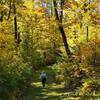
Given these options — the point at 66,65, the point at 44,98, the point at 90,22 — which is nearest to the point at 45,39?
the point at 90,22

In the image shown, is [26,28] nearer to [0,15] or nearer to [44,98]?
[0,15]

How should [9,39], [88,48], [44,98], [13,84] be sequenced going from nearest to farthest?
1. [13,84]
2. [44,98]
3. [88,48]
4. [9,39]

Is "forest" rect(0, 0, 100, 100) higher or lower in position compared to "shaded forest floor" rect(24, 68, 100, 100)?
higher

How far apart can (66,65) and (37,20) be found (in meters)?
27.1

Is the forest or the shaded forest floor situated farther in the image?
the shaded forest floor

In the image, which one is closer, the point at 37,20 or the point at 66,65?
the point at 66,65

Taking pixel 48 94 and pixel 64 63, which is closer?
pixel 48 94

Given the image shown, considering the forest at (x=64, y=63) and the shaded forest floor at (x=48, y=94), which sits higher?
the forest at (x=64, y=63)

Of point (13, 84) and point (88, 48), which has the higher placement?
point (88, 48)

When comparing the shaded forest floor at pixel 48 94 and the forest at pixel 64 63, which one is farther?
the shaded forest floor at pixel 48 94

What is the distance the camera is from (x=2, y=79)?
2164 centimetres

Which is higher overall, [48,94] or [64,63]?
[64,63]

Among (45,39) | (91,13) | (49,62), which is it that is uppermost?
(91,13)

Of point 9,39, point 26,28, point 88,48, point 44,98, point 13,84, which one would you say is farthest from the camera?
point 26,28
